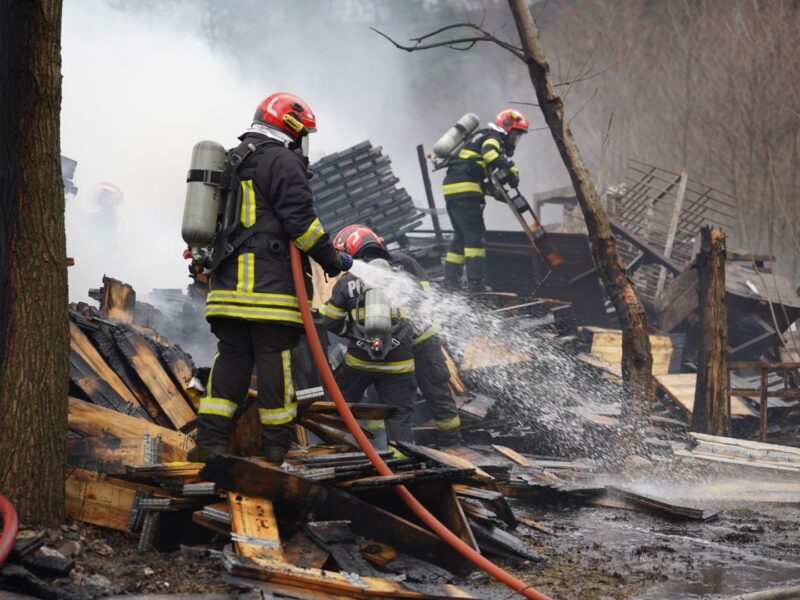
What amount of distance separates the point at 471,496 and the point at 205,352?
5.54 metres

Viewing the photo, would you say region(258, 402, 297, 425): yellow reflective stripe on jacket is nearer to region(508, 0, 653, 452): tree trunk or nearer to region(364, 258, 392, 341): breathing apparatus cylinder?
region(364, 258, 392, 341): breathing apparatus cylinder

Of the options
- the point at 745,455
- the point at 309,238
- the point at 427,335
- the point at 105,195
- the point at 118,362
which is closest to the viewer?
the point at 309,238

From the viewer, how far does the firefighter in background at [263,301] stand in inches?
166

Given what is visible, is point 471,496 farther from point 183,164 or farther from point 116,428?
point 183,164

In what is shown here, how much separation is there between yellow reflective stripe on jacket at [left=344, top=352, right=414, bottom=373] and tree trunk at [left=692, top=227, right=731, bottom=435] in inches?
132

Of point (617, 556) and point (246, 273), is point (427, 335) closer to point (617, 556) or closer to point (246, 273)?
point (617, 556)

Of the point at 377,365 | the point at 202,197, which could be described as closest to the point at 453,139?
the point at 377,365

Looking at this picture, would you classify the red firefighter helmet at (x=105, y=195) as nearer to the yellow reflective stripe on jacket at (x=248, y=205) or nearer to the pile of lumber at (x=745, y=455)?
the pile of lumber at (x=745, y=455)

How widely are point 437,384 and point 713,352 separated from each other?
2.95 m

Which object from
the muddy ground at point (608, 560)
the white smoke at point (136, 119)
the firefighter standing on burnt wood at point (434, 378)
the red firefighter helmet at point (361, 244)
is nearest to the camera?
the muddy ground at point (608, 560)

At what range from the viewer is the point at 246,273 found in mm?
4211

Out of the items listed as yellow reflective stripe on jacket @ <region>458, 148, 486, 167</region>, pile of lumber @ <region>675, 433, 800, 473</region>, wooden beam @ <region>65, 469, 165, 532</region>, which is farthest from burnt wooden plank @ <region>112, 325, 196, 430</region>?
yellow reflective stripe on jacket @ <region>458, 148, 486, 167</region>

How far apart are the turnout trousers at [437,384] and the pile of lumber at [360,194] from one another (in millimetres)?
4518

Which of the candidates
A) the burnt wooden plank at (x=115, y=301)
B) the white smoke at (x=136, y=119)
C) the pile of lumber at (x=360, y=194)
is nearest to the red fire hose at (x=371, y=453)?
the burnt wooden plank at (x=115, y=301)
